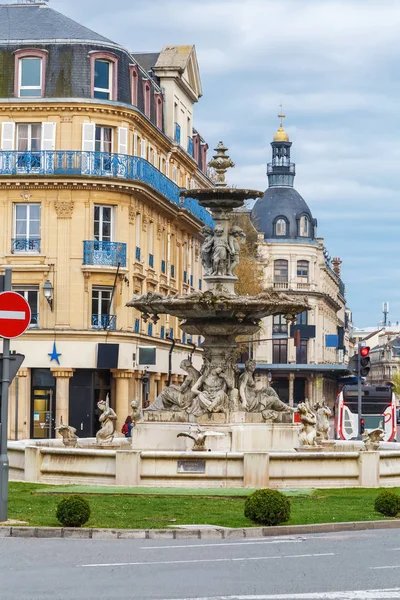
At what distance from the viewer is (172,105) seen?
72875 millimetres

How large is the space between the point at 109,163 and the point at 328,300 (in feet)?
282

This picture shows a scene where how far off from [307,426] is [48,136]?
31.8 metres

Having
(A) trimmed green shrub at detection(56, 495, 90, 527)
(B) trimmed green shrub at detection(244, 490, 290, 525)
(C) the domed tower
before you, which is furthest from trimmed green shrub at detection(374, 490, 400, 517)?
(C) the domed tower

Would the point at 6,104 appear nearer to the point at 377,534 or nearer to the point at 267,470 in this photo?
the point at 267,470

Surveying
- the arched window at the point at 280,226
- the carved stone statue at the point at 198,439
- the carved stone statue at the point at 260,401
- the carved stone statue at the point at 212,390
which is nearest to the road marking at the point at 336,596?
the carved stone statue at the point at 198,439

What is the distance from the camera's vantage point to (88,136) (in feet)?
205

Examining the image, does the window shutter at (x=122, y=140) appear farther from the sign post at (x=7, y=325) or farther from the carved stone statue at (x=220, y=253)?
the sign post at (x=7, y=325)

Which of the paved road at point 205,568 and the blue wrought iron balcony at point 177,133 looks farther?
the blue wrought iron balcony at point 177,133

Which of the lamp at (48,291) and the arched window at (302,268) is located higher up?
the arched window at (302,268)

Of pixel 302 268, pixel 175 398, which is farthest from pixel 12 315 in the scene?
pixel 302 268

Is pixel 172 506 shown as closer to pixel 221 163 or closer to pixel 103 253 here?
pixel 221 163

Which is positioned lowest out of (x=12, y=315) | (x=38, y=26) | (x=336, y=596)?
(x=336, y=596)

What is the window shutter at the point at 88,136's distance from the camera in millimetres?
62156

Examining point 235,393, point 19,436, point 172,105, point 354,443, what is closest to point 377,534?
point 235,393
